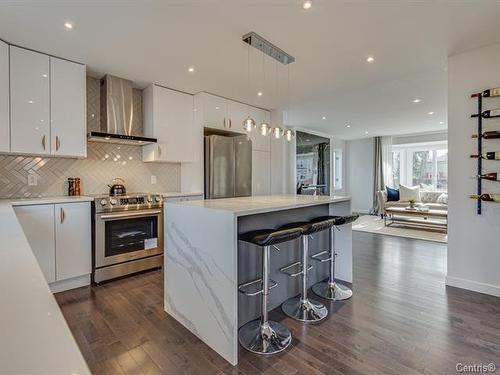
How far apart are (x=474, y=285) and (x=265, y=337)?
2.40 m

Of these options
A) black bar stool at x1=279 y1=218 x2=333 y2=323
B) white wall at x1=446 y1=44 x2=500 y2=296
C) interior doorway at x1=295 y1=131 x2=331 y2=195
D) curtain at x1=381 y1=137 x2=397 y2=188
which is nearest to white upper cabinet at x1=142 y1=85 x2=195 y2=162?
black bar stool at x1=279 y1=218 x2=333 y2=323

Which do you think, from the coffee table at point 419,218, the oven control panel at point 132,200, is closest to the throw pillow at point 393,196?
the coffee table at point 419,218

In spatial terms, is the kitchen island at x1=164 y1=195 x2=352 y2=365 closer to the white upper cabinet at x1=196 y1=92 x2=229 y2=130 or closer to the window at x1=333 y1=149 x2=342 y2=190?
the white upper cabinet at x1=196 y1=92 x2=229 y2=130

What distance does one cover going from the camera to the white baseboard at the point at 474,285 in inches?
106

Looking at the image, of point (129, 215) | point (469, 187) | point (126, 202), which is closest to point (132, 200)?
point (126, 202)

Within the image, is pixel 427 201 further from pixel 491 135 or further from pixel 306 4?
pixel 306 4

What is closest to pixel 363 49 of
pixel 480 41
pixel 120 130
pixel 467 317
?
pixel 480 41

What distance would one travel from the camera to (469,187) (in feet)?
9.38

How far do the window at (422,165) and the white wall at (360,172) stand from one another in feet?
2.44

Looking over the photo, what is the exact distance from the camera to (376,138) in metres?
8.65

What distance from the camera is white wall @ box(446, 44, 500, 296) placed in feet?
8.91

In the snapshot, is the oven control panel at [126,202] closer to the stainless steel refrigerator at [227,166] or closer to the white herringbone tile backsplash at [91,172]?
the white herringbone tile backsplash at [91,172]

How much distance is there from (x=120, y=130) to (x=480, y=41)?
4.08 m

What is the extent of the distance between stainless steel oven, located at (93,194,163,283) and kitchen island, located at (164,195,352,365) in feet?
3.65
